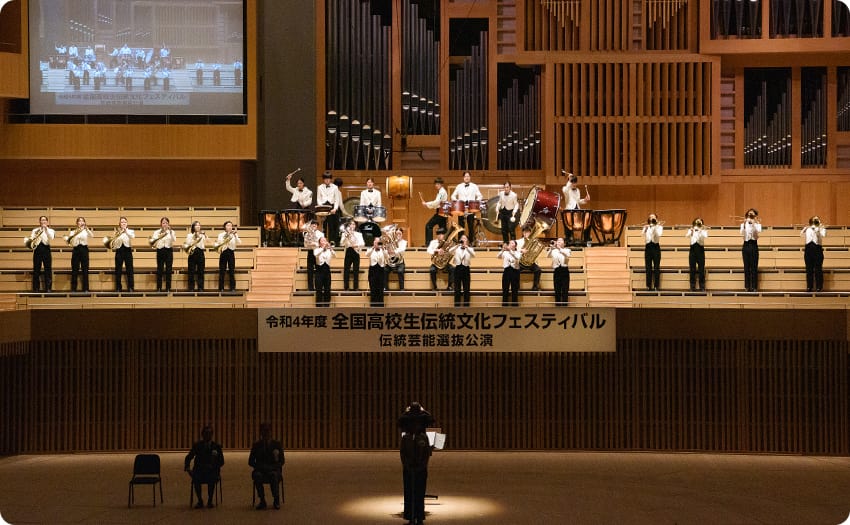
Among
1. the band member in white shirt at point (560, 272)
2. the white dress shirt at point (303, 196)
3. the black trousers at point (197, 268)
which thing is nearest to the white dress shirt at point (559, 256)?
the band member in white shirt at point (560, 272)

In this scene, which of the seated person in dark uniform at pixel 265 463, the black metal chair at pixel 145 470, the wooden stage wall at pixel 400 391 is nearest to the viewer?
the seated person in dark uniform at pixel 265 463

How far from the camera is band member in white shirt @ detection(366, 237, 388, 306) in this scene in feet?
41.1

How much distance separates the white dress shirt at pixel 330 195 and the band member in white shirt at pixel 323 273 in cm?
142

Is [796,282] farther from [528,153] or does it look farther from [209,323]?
Answer: [209,323]

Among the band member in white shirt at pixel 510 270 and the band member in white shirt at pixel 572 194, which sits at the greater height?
the band member in white shirt at pixel 572 194

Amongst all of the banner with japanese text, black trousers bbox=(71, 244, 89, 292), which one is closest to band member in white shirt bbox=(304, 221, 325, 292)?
the banner with japanese text

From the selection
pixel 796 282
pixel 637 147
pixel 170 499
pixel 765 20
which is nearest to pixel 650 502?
pixel 170 499

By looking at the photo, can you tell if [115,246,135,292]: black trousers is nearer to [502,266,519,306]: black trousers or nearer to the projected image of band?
the projected image of band

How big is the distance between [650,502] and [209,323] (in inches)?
198

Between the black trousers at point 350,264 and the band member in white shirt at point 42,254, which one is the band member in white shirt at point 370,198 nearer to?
the black trousers at point 350,264

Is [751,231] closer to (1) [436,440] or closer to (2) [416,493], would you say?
(1) [436,440]

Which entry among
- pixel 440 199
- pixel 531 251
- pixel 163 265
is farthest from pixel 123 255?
pixel 531 251

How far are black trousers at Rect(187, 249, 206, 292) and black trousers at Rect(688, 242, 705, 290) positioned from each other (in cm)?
513

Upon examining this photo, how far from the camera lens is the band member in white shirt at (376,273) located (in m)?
12.5
